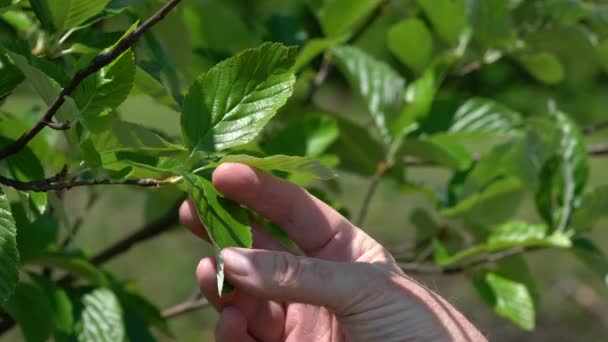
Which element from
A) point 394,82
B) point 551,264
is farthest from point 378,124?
point 551,264

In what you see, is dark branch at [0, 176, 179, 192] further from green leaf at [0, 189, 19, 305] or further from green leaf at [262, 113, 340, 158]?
green leaf at [262, 113, 340, 158]

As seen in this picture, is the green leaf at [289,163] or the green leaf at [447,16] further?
the green leaf at [447,16]

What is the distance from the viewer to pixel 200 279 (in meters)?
0.79

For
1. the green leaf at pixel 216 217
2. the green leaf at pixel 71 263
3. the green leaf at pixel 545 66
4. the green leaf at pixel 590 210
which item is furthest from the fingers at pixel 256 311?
the green leaf at pixel 545 66

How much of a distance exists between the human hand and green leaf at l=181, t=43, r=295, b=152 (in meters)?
0.02

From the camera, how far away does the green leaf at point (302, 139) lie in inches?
37.6

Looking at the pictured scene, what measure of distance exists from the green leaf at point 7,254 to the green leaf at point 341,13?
63 cm

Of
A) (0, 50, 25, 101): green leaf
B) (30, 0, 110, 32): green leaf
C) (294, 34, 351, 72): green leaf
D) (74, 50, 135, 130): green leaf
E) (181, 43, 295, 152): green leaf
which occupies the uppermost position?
(30, 0, 110, 32): green leaf

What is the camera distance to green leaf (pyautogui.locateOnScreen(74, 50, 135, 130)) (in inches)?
21.9

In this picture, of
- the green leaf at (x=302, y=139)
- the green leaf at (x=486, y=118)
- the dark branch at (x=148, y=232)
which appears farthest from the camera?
the dark branch at (x=148, y=232)

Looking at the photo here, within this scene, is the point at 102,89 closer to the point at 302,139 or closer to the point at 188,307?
the point at 302,139

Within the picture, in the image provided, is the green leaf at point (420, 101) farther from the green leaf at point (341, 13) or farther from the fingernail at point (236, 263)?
the fingernail at point (236, 263)

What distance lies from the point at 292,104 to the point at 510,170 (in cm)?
29

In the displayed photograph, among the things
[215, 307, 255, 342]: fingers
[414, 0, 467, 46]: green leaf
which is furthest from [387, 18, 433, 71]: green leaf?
[215, 307, 255, 342]: fingers
